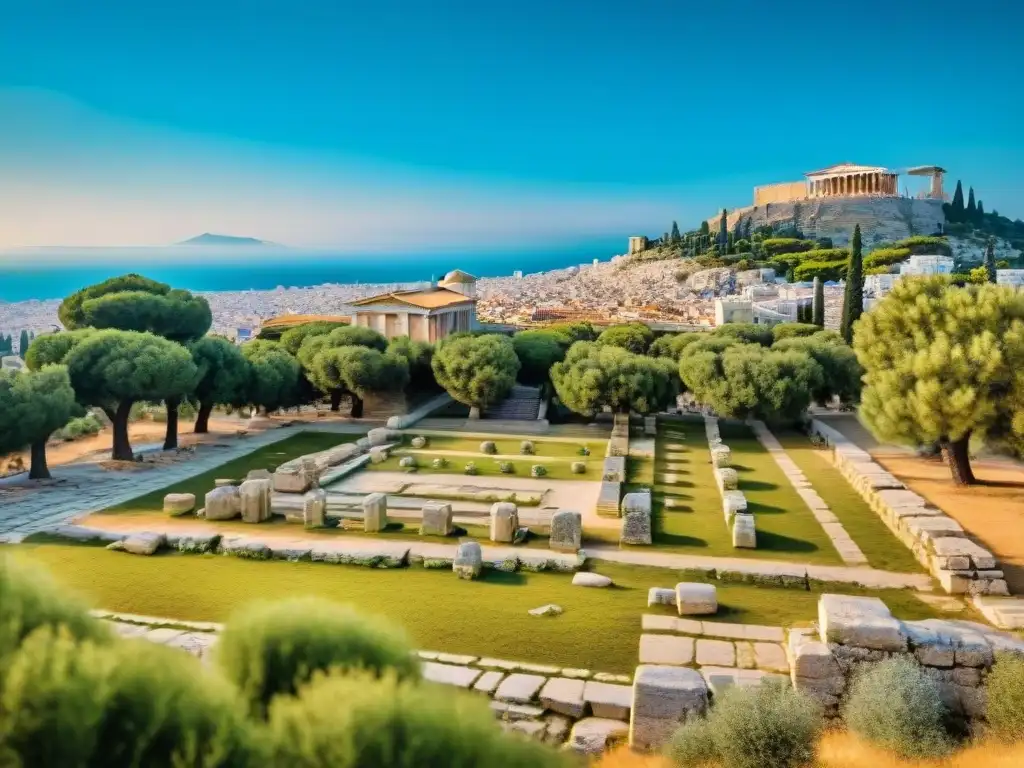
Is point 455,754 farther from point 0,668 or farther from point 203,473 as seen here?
point 203,473

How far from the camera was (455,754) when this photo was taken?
4844mm

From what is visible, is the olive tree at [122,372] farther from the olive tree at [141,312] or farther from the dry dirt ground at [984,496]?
the dry dirt ground at [984,496]

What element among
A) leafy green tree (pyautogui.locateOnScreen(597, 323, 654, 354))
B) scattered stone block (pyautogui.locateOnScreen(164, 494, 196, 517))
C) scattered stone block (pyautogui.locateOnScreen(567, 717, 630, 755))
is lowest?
scattered stone block (pyautogui.locateOnScreen(567, 717, 630, 755))

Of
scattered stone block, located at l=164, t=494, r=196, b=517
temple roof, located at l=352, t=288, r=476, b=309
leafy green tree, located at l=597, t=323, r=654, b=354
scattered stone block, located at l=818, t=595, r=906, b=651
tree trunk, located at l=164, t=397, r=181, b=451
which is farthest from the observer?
leafy green tree, located at l=597, t=323, r=654, b=354

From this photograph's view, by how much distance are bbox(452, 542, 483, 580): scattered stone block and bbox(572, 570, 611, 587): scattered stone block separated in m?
1.78

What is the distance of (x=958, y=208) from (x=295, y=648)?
136m

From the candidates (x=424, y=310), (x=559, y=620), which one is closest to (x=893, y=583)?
(x=559, y=620)

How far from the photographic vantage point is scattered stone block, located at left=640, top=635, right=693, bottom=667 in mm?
10992

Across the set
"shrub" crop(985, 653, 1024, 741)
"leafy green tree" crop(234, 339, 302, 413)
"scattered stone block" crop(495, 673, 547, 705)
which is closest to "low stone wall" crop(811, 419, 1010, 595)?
"shrub" crop(985, 653, 1024, 741)

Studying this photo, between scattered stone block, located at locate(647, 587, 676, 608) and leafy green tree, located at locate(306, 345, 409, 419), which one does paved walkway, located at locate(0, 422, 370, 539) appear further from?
scattered stone block, located at locate(647, 587, 676, 608)

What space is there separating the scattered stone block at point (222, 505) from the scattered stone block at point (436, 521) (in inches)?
188

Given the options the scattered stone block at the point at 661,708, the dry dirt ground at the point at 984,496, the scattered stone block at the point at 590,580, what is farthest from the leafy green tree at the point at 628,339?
the scattered stone block at the point at 661,708

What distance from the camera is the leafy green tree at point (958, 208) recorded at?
11919 cm

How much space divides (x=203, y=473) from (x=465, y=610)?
1478 centimetres
